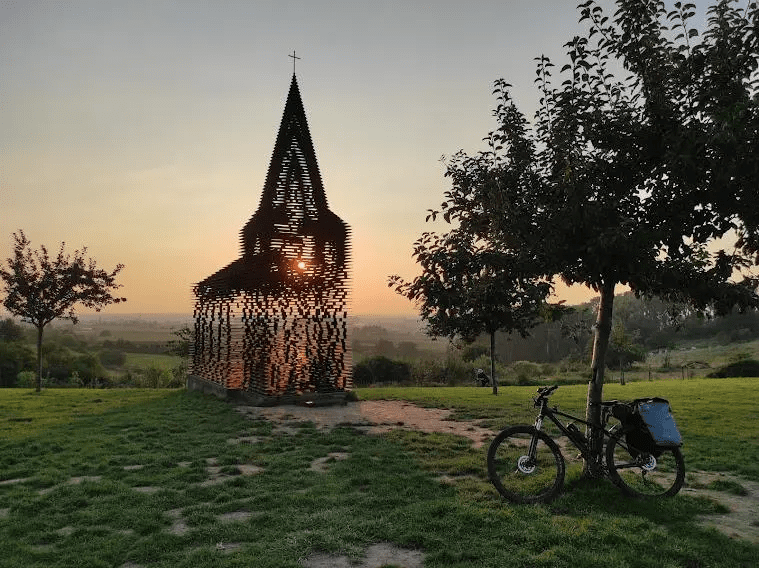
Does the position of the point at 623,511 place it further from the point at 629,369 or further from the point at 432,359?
the point at 629,369

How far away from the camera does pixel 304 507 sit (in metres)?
6.57

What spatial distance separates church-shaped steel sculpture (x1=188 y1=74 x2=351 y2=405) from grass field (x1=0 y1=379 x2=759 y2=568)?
21.0 ft

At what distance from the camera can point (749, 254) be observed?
295 inches

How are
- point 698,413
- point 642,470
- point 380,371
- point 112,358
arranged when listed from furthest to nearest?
point 112,358 → point 380,371 → point 698,413 → point 642,470

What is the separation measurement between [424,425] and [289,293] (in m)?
7.76

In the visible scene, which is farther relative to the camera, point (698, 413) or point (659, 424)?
point (698, 413)

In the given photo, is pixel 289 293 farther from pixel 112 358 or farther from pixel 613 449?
pixel 112 358

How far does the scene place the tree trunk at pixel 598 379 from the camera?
7371 millimetres

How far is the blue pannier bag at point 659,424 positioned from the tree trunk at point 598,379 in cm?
66

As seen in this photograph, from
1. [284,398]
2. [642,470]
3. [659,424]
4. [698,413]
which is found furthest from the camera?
[284,398]

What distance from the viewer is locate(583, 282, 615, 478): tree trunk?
7.37 metres

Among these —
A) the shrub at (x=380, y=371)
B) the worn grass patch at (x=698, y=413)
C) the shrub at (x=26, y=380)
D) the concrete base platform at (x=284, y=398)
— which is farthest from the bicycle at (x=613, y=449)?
the shrub at (x=26, y=380)

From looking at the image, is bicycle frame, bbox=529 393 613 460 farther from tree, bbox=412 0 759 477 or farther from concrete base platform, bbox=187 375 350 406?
concrete base platform, bbox=187 375 350 406

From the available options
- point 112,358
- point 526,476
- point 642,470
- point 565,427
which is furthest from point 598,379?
point 112,358
